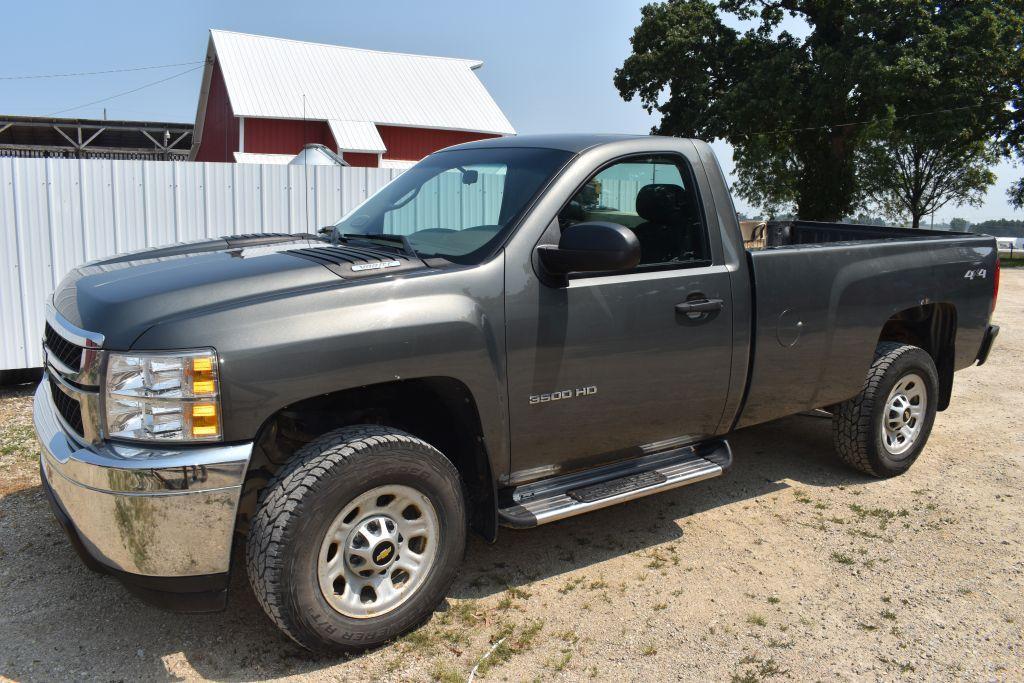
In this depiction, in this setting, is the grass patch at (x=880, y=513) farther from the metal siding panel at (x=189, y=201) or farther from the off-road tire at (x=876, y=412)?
the metal siding panel at (x=189, y=201)

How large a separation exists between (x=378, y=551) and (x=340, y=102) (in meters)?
26.3

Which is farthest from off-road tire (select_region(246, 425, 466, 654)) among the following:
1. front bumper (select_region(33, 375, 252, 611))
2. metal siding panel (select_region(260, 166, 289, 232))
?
metal siding panel (select_region(260, 166, 289, 232))

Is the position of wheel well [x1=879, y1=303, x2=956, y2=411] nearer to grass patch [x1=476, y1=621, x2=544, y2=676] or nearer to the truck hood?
grass patch [x1=476, y1=621, x2=544, y2=676]

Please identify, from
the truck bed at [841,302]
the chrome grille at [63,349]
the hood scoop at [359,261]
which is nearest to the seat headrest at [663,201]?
the truck bed at [841,302]

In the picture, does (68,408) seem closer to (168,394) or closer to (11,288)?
(168,394)

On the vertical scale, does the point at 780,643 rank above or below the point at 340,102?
below

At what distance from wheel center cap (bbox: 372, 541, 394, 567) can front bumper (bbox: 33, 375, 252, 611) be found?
0.54 metres

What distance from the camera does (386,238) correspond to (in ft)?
12.9

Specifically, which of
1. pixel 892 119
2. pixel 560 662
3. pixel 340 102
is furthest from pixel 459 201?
pixel 892 119

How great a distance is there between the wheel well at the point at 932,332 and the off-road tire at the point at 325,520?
358 centimetres

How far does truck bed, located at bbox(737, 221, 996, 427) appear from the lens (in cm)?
429

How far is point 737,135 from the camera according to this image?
31.9 m

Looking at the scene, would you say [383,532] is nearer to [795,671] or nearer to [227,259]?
[227,259]

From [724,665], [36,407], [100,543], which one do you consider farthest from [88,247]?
[724,665]
